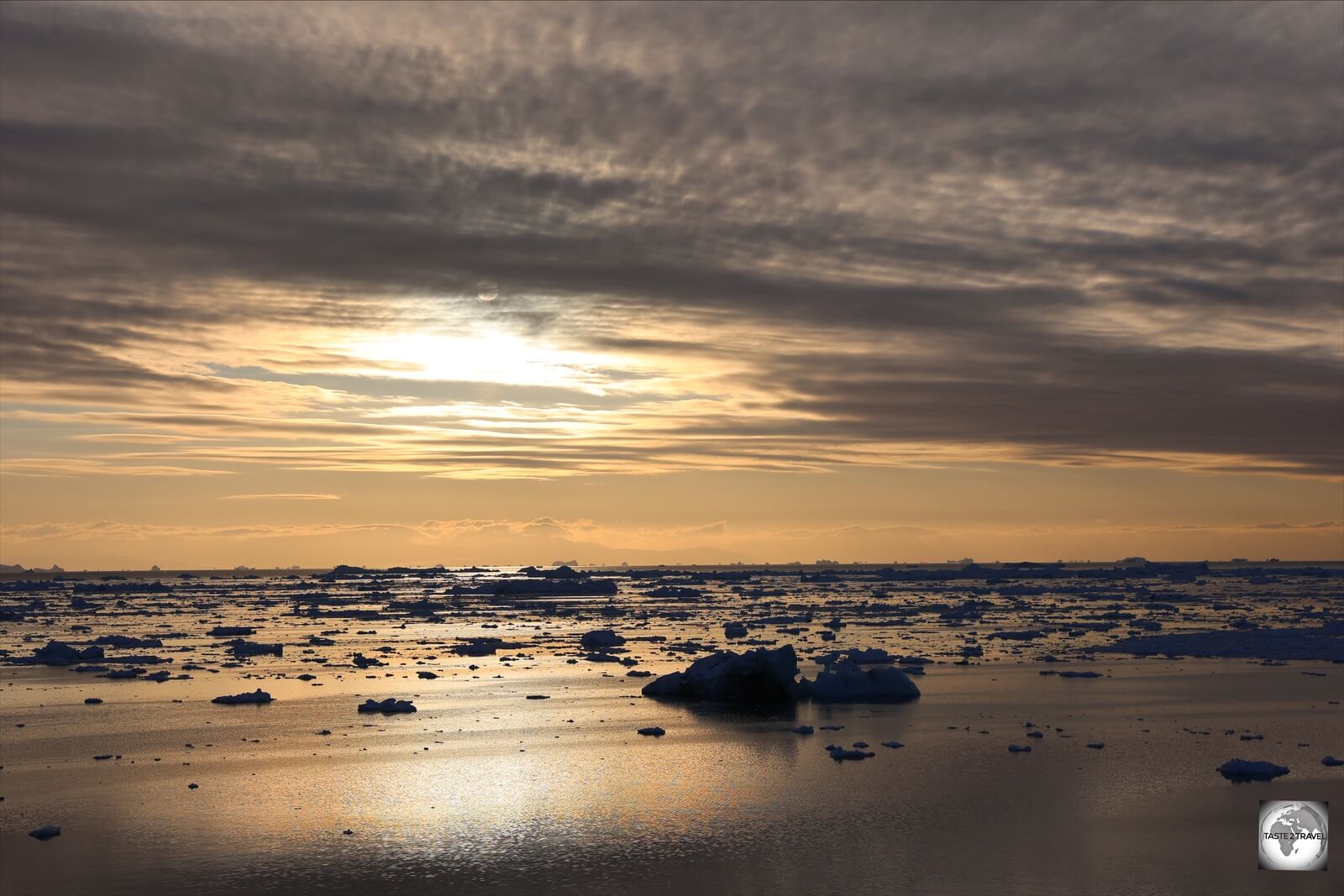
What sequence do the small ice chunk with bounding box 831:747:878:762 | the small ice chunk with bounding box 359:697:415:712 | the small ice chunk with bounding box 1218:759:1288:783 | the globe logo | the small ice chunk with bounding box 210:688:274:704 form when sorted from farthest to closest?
1. the small ice chunk with bounding box 210:688:274:704
2. the small ice chunk with bounding box 359:697:415:712
3. the small ice chunk with bounding box 831:747:878:762
4. the small ice chunk with bounding box 1218:759:1288:783
5. the globe logo

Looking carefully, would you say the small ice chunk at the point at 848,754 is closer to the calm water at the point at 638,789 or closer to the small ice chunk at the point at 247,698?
the calm water at the point at 638,789

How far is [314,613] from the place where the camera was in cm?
11156

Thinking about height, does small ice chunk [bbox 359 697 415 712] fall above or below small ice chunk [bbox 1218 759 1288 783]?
above

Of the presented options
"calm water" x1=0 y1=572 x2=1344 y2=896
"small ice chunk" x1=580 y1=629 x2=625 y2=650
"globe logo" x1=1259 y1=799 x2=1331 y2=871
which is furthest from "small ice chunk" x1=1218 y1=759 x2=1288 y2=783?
"small ice chunk" x1=580 y1=629 x2=625 y2=650

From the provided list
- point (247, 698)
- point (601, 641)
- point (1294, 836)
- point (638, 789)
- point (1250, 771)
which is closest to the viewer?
point (1294, 836)

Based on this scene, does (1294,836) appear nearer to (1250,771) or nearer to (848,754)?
(1250,771)

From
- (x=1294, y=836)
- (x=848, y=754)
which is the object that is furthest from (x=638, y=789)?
(x=1294, y=836)

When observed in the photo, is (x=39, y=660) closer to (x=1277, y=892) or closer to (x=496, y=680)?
(x=496, y=680)

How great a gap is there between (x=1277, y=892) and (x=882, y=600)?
111667 millimetres

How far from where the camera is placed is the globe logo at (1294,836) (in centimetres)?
2522

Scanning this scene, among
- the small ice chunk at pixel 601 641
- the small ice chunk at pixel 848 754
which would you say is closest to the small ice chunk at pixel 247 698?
the small ice chunk at pixel 848 754

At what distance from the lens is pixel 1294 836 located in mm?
26750

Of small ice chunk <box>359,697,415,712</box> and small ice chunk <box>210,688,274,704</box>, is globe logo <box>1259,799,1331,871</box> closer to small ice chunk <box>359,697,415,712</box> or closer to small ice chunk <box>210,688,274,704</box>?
small ice chunk <box>359,697,415,712</box>

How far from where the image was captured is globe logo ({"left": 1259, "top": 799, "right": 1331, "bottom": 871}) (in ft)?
82.7
